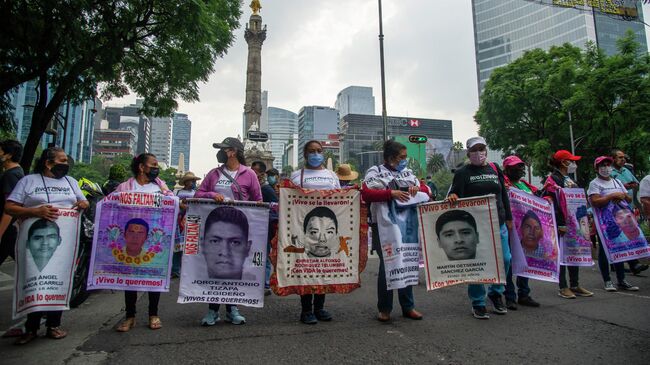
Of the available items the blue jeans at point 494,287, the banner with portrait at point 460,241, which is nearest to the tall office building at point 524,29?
the blue jeans at point 494,287

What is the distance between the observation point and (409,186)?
4.46m

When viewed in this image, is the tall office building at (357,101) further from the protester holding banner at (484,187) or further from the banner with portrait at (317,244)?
the banner with portrait at (317,244)

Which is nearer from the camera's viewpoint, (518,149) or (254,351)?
(254,351)

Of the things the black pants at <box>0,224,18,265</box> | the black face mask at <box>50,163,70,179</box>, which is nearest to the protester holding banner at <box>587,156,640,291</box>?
the black face mask at <box>50,163,70,179</box>

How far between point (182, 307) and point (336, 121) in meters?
158

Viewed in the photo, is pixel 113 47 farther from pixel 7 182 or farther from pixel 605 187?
pixel 605 187

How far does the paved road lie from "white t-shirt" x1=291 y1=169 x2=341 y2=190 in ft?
4.57

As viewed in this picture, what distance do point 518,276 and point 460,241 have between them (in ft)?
3.42

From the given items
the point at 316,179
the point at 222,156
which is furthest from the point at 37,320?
the point at 316,179

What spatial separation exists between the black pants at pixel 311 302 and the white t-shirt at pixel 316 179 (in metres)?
1.13

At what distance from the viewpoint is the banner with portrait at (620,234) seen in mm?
5824

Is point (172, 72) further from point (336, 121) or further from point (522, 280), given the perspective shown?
point (336, 121)

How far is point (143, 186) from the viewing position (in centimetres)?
430

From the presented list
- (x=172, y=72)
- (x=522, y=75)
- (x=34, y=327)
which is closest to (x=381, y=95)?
(x=172, y=72)
